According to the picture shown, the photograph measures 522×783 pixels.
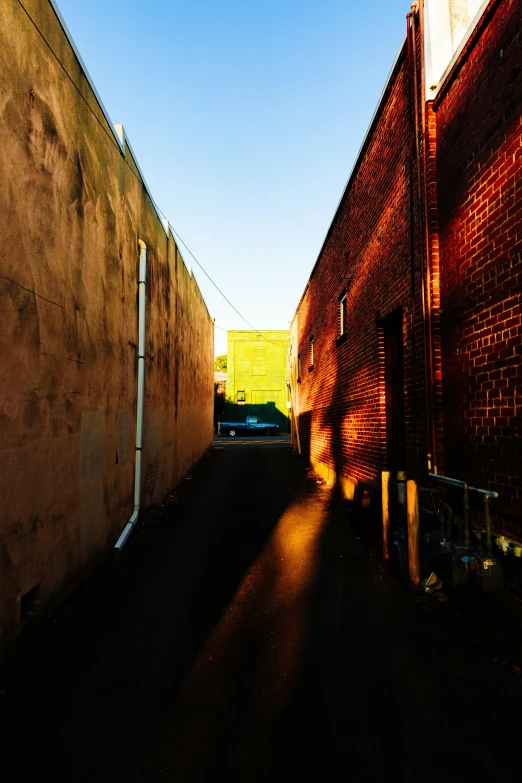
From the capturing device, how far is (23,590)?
3.14 m

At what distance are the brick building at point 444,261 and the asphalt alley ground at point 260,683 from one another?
3.14 feet

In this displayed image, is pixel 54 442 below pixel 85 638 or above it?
above

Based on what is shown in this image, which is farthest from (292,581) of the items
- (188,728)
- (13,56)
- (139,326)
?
(13,56)

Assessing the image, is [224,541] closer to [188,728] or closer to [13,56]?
[188,728]

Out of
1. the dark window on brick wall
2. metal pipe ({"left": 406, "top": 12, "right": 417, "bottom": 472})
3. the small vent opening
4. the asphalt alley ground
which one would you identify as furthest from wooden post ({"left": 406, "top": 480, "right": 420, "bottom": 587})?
the dark window on brick wall

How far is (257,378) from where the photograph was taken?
42.3 m

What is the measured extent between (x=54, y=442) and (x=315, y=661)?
97.9 inches

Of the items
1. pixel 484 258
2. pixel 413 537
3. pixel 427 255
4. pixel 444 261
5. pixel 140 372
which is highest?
pixel 427 255

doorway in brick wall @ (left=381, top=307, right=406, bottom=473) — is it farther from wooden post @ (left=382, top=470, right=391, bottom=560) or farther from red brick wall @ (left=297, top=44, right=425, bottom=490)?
wooden post @ (left=382, top=470, right=391, bottom=560)

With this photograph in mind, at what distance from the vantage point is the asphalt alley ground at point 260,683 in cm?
221

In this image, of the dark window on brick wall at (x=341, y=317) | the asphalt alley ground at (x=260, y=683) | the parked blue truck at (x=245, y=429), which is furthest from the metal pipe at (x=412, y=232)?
the parked blue truck at (x=245, y=429)

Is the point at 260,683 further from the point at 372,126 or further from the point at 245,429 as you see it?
the point at 245,429

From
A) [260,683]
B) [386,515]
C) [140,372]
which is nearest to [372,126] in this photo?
[140,372]

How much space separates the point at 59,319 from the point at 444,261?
3752mm
